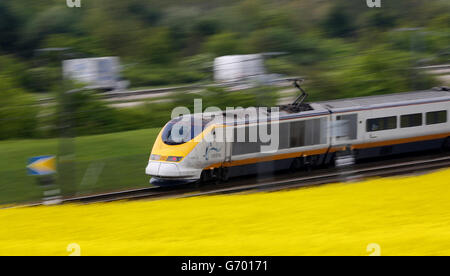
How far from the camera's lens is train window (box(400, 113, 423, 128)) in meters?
24.0

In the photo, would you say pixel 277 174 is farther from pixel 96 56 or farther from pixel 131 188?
pixel 96 56

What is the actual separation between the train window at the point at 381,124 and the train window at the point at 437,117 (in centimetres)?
156

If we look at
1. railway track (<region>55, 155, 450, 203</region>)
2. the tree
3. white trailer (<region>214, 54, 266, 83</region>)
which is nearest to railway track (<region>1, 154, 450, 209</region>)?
railway track (<region>55, 155, 450, 203</region>)

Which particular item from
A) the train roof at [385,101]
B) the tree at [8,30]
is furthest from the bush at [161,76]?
the train roof at [385,101]

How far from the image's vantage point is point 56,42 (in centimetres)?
4300

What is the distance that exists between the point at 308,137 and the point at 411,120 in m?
4.43

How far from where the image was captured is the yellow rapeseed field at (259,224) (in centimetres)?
1074

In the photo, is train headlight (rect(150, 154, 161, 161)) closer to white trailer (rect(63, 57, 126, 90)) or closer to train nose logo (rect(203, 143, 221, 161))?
train nose logo (rect(203, 143, 221, 161))

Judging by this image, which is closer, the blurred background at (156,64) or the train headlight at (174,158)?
the train headlight at (174,158)

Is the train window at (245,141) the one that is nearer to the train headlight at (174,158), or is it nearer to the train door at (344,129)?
the train headlight at (174,158)

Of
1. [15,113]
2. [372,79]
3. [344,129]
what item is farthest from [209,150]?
[372,79]

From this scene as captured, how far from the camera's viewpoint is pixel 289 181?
851 inches

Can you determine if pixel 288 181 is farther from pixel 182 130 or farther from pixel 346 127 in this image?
pixel 182 130

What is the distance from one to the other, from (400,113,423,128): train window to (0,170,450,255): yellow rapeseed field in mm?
4599
